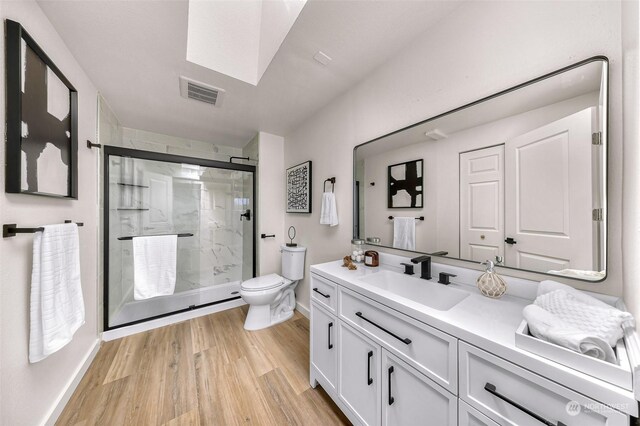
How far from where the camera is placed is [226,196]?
2.77m

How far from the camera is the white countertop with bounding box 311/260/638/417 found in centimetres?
46

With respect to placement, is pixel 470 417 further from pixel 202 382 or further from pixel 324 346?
pixel 202 382

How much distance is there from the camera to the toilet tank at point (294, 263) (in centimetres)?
233

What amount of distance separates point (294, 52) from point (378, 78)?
61 cm

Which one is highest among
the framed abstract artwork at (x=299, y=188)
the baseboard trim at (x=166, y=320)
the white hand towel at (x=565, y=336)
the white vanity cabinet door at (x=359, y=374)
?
the framed abstract artwork at (x=299, y=188)

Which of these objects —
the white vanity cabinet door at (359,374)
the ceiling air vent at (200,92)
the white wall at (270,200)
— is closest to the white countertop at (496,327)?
the white vanity cabinet door at (359,374)

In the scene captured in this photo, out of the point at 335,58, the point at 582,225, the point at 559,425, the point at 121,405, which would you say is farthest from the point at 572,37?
the point at 121,405

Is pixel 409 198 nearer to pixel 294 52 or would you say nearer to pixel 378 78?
pixel 378 78

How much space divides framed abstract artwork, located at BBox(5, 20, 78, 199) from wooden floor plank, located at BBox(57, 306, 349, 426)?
49.9 inches

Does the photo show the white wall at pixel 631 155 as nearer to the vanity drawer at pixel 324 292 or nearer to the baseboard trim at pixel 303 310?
the vanity drawer at pixel 324 292

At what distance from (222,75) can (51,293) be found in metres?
1.61

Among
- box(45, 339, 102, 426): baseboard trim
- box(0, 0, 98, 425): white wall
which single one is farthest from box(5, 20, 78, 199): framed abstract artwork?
box(45, 339, 102, 426): baseboard trim

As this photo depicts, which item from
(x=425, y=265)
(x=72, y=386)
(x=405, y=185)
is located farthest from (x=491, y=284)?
(x=72, y=386)

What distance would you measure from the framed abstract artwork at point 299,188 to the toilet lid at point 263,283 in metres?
0.78
